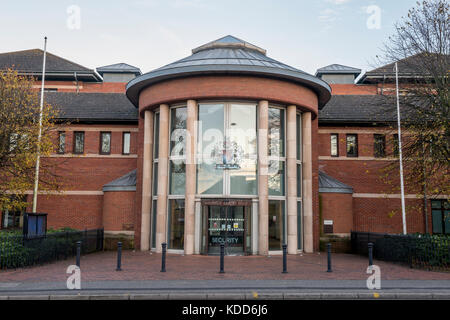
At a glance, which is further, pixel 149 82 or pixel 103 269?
pixel 149 82

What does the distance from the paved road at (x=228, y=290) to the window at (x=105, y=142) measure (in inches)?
616

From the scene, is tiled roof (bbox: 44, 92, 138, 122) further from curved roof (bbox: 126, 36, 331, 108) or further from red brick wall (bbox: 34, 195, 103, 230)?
red brick wall (bbox: 34, 195, 103, 230)

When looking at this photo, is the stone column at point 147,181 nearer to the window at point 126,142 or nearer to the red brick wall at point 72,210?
the window at point 126,142

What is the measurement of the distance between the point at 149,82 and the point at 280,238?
382 inches

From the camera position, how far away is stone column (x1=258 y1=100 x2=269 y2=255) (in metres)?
18.1

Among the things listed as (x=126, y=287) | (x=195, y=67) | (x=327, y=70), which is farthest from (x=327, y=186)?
(x=327, y=70)

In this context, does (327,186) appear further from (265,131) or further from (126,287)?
→ (126,287)

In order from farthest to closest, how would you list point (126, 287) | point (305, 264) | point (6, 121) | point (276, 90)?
1. point (276, 90)
2. point (6, 121)
3. point (305, 264)
4. point (126, 287)

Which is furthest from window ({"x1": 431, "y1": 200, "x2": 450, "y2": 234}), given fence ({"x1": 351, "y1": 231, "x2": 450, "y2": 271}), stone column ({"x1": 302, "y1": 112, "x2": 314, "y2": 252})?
fence ({"x1": 351, "y1": 231, "x2": 450, "y2": 271})

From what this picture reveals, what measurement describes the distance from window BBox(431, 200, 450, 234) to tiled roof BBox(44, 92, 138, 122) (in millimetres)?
19171

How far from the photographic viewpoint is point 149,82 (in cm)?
2008

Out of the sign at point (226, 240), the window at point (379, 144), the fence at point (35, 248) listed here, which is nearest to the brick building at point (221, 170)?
the sign at point (226, 240)

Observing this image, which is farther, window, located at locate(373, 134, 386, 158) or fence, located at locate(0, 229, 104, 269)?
window, located at locate(373, 134, 386, 158)

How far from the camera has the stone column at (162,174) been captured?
19.1 meters
